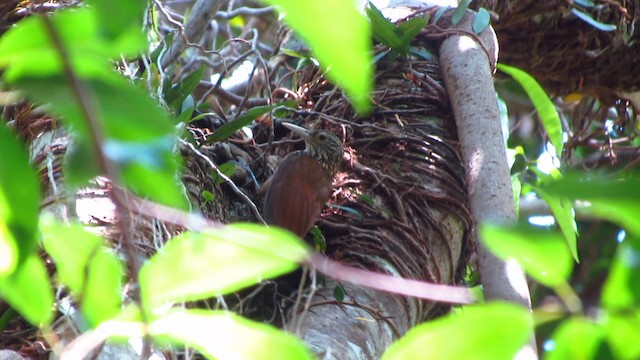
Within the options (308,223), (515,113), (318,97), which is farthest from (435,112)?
(515,113)

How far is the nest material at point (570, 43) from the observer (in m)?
3.52

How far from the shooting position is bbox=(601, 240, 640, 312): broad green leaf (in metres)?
0.55

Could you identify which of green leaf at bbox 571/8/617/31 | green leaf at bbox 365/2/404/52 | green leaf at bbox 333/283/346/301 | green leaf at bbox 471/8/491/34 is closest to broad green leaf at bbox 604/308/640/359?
green leaf at bbox 333/283/346/301

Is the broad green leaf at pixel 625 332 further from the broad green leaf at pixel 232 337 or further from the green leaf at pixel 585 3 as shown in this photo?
the green leaf at pixel 585 3

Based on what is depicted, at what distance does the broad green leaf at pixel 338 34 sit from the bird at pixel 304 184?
2233 mm

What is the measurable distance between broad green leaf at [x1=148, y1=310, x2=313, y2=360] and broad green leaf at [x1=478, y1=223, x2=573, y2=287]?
14cm

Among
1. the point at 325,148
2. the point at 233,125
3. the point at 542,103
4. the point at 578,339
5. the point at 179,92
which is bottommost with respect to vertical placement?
the point at 542,103

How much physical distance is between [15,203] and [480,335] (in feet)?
1.01

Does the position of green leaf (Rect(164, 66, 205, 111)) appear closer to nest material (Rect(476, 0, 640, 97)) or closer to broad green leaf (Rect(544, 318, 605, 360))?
nest material (Rect(476, 0, 640, 97))

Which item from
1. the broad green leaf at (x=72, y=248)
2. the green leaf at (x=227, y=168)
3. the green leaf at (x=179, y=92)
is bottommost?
the green leaf at (x=227, y=168)

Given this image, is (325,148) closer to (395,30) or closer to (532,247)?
(395,30)

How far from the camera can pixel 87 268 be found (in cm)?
67

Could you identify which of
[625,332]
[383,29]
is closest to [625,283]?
[625,332]

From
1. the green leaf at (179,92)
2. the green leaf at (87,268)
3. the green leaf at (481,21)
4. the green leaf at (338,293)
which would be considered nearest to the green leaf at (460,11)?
the green leaf at (481,21)
